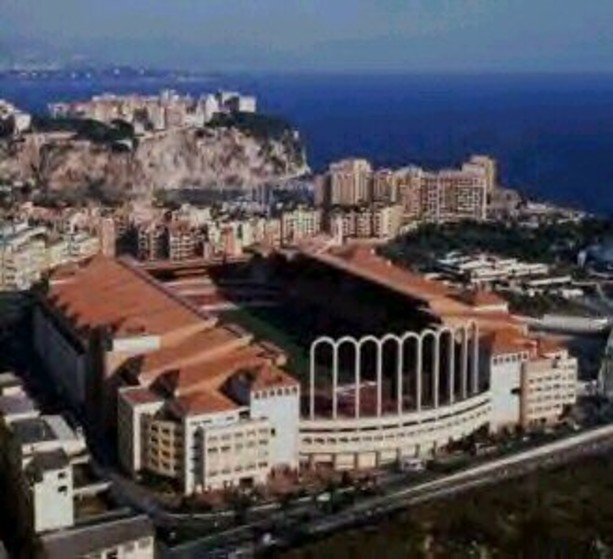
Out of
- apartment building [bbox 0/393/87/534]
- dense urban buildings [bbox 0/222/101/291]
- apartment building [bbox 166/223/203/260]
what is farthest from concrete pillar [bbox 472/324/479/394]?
apartment building [bbox 166/223/203/260]

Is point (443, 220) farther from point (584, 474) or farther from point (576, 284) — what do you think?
point (584, 474)

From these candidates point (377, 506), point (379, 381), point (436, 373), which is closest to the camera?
point (377, 506)

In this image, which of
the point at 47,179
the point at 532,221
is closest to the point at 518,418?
the point at 532,221

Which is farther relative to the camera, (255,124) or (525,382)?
(255,124)

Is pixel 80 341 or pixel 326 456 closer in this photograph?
pixel 326 456

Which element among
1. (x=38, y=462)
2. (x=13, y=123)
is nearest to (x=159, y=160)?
(x=13, y=123)

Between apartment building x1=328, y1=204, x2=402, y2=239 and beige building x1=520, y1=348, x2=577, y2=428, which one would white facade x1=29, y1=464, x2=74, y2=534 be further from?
apartment building x1=328, y1=204, x2=402, y2=239

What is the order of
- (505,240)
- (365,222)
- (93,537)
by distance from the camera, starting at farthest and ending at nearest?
1. (365,222)
2. (505,240)
3. (93,537)

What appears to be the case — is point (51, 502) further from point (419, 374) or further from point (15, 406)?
point (419, 374)
